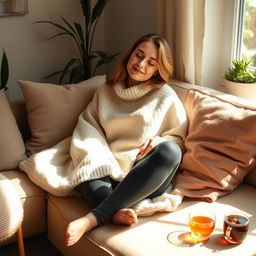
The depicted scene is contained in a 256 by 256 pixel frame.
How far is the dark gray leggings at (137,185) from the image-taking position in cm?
191

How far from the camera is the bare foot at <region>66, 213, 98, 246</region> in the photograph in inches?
71.4

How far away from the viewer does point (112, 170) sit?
2100 mm

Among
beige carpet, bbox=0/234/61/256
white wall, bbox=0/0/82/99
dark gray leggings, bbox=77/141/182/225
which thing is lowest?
beige carpet, bbox=0/234/61/256

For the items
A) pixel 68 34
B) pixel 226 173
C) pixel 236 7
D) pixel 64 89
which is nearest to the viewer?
pixel 226 173

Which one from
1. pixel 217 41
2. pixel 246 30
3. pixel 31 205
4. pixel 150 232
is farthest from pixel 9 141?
pixel 246 30

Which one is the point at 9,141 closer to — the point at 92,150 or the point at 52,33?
the point at 92,150

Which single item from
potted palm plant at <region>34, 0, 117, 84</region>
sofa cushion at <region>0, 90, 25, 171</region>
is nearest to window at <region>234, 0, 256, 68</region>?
potted palm plant at <region>34, 0, 117, 84</region>

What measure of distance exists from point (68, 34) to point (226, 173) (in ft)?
5.87

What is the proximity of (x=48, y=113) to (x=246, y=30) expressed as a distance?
4.01 feet

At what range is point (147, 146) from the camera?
7.25 ft

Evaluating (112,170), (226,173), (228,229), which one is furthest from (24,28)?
(228,229)

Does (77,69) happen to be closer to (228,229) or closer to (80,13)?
(80,13)

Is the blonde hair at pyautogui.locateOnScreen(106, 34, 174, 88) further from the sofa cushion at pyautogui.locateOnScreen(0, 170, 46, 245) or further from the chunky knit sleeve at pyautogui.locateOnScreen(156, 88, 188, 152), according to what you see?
the sofa cushion at pyautogui.locateOnScreen(0, 170, 46, 245)

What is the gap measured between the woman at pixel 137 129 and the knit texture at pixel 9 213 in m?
0.30
